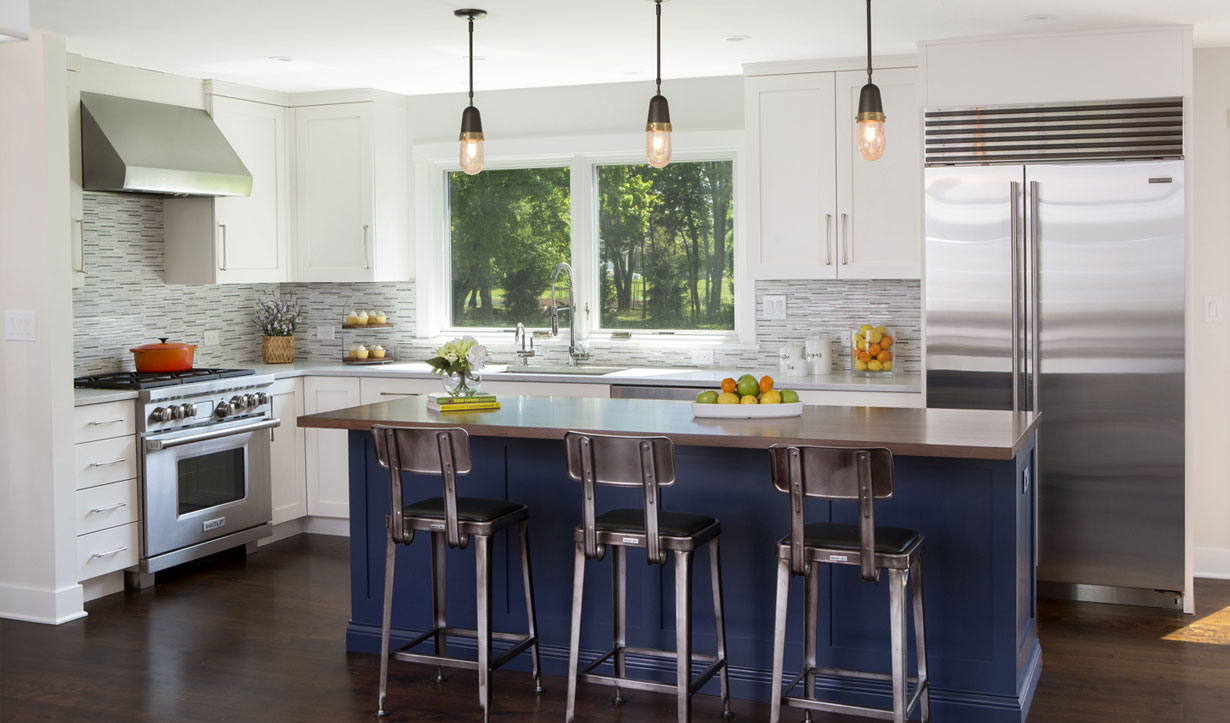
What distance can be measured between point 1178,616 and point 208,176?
4.91 metres

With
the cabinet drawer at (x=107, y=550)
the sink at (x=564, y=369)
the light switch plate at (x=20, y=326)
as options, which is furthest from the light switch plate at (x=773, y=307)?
the light switch plate at (x=20, y=326)

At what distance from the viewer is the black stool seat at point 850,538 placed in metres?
3.26

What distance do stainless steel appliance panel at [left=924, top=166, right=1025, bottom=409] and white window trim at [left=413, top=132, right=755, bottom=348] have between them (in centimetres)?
101

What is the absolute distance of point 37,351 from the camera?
4828 millimetres

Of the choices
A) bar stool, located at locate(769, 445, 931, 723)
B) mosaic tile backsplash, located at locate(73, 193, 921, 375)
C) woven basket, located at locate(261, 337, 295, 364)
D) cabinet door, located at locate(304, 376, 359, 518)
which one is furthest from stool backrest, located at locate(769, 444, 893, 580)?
woven basket, located at locate(261, 337, 295, 364)

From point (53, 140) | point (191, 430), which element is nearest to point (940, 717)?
point (191, 430)

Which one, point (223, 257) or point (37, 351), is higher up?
point (223, 257)

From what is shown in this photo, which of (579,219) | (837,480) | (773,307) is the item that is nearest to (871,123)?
(837,480)

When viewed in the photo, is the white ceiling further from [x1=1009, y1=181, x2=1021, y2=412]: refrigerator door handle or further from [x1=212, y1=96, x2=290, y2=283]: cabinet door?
[x1=1009, y1=181, x2=1021, y2=412]: refrigerator door handle

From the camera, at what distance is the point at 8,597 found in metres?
4.94

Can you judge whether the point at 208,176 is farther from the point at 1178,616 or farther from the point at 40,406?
the point at 1178,616

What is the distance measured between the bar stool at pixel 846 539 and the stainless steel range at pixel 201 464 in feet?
10.6

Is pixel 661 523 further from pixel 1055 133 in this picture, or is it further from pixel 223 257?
pixel 223 257

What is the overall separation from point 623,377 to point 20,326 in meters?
2.70
